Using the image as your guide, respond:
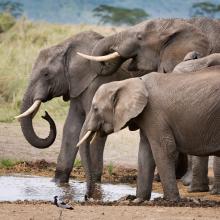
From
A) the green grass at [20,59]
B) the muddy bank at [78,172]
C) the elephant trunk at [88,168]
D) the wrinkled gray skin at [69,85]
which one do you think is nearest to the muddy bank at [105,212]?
the elephant trunk at [88,168]

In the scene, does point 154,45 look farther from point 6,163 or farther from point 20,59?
point 20,59

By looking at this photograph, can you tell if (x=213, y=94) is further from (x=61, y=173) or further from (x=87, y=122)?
(x=61, y=173)

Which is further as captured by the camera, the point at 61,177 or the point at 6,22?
the point at 6,22

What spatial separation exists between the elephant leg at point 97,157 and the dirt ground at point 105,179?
0.20 metres

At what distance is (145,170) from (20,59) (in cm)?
1214

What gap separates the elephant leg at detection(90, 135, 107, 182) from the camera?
13.8 meters

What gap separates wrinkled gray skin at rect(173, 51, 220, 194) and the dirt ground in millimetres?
140

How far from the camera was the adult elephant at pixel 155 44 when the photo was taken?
44.2ft

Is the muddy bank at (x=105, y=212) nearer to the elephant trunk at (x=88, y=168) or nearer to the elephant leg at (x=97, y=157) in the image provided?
the elephant trunk at (x=88, y=168)

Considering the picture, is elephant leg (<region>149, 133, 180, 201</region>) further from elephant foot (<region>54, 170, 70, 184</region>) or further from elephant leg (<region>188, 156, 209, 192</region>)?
elephant foot (<region>54, 170, 70, 184</region>)

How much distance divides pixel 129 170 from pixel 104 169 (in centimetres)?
31

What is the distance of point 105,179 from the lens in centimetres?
1409

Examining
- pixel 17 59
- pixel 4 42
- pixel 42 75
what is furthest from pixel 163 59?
pixel 4 42

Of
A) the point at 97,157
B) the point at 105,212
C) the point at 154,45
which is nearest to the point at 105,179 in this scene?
the point at 97,157
